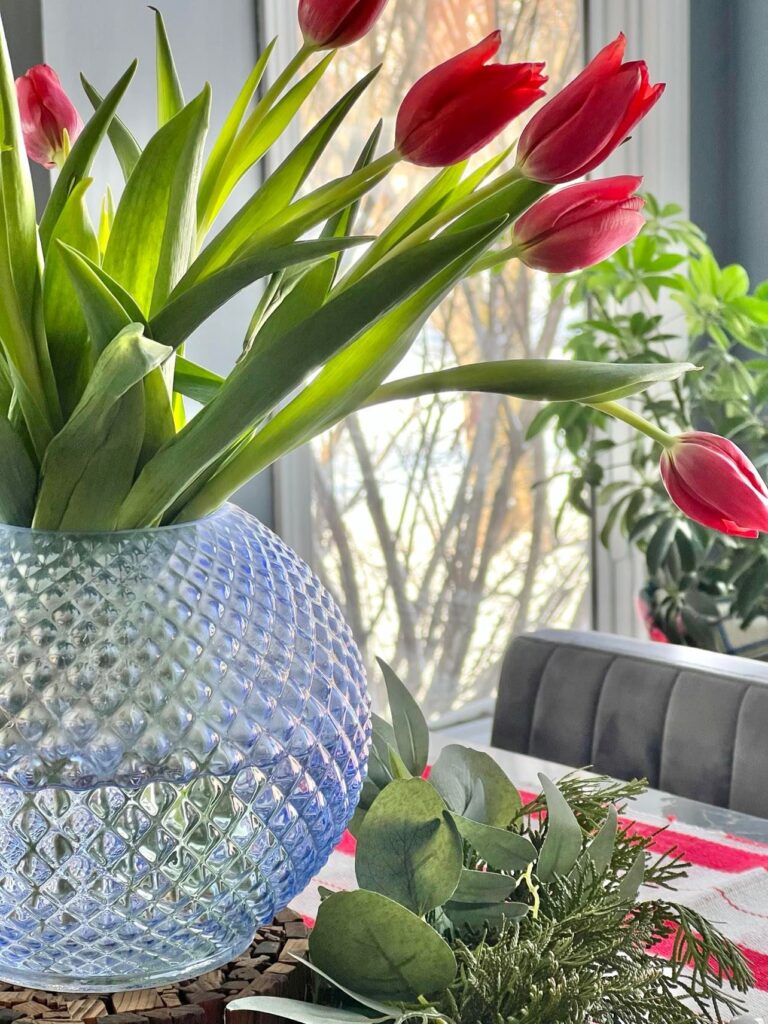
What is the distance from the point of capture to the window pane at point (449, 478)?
2.48 m

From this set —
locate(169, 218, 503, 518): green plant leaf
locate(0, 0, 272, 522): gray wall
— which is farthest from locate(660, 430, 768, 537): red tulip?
locate(0, 0, 272, 522): gray wall

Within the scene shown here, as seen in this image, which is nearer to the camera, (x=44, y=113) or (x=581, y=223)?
(x=581, y=223)

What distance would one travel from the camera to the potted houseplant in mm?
392

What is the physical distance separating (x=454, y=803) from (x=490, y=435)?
7.51ft

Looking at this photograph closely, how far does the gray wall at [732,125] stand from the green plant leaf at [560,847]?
2805mm

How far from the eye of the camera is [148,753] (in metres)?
Answer: 0.40

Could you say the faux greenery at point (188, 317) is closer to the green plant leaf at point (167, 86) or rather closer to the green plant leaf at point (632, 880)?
the green plant leaf at point (167, 86)

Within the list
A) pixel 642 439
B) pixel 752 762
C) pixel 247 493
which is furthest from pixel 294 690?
pixel 642 439

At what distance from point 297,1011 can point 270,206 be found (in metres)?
0.29

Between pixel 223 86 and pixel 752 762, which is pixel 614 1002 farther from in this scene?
pixel 223 86

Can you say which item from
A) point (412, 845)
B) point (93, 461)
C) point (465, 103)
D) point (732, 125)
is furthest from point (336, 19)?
point (732, 125)

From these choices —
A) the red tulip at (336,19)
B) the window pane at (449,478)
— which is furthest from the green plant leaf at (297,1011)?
the window pane at (449,478)

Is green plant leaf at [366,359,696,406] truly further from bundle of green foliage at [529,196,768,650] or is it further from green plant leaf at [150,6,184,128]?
bundle of green foliage at [529,196,768,650]

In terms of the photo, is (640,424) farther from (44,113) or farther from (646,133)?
(646,133)
